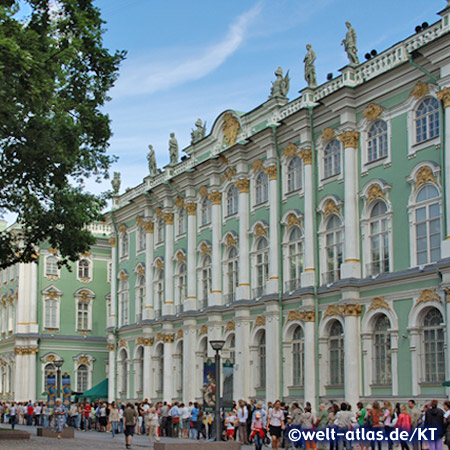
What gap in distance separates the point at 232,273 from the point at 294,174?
6517 millimetres

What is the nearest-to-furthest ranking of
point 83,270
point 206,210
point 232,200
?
point 232,200 → point 206,210 → point 83,270

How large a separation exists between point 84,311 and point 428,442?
45.4m

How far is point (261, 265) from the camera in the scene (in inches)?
1556

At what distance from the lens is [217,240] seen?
42.6m

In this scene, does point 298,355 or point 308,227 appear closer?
point 308,227

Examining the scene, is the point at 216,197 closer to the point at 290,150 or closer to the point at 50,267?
the point at 290,150

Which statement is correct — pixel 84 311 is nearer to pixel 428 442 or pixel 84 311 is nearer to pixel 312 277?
pixel 312 277

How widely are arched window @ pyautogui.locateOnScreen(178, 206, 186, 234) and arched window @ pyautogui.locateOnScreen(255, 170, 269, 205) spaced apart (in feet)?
23.6

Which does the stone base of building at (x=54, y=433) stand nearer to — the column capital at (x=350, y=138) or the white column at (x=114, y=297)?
the column capital at (x=350, y=138)

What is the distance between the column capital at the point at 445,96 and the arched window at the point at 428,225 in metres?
2.90

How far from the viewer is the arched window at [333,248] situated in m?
34.5

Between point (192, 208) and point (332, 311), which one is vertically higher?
point (192, 208)

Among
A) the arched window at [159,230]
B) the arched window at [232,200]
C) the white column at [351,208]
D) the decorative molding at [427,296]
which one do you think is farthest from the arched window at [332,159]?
the arched window at [159,230]

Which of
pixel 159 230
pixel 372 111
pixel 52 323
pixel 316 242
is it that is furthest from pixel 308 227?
pixel 52 323
